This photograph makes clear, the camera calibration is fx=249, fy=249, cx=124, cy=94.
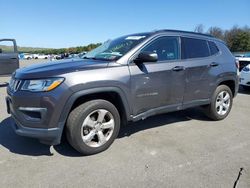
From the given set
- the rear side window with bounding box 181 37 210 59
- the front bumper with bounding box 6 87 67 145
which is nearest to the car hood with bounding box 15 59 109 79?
the front bumper with bounding box 6 87 67 145

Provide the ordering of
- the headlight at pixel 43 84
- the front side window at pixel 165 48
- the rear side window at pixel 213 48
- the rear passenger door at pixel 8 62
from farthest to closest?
the rear passenger door at pixel 8 62 → the rear side window at pixel 213 48 → the front side window at pixel 165 48 → the headlight at pixel 43 84

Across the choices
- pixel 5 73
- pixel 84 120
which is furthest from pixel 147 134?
pixel 5 73

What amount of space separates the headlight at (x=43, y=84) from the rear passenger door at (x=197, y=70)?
237cm

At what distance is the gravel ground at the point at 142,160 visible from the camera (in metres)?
2.97

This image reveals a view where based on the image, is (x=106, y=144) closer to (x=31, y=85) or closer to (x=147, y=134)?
(x=147, y=134)

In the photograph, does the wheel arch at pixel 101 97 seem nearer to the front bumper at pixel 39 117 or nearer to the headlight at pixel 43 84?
the front bumper at pixel 39 117

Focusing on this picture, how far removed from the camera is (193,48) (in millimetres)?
4773

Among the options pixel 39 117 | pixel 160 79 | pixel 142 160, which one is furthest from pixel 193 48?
pixel 39 117

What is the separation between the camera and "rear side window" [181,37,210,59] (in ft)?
15.0

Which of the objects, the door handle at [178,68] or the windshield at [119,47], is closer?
the windshield at [119,47]

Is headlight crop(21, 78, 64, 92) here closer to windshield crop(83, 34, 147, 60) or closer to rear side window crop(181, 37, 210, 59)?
windshield crop(83, 34, 147, 60)

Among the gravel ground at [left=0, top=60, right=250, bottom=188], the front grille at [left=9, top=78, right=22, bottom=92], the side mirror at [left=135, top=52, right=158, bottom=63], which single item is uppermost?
the side mirror at [left=135, top=52, right=158, bottom=63]

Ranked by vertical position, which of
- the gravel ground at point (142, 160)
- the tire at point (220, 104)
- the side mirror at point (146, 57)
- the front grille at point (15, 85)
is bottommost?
the gravel ground at point (142, 160)

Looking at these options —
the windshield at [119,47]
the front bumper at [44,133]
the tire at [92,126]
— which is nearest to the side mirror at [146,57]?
the windshield at [119,47]
